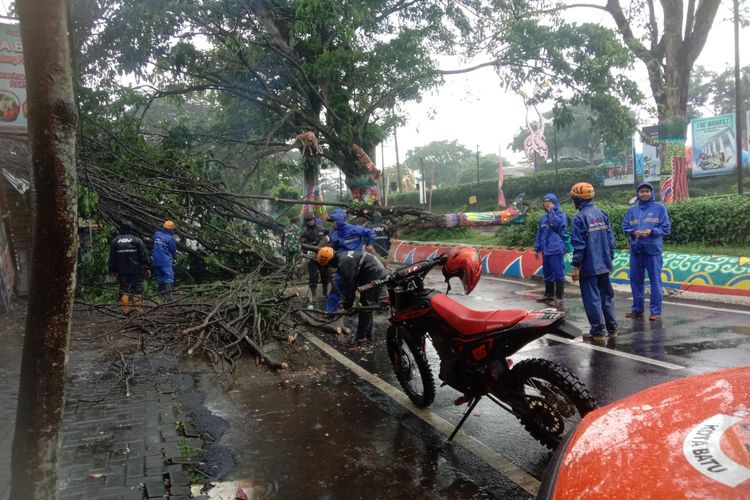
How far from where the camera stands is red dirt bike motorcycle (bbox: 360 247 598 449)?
316 centimetres

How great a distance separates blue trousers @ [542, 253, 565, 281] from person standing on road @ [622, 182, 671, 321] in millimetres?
1482

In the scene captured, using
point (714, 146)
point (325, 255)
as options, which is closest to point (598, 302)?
point (325, 255)

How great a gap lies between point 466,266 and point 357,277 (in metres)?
2.97

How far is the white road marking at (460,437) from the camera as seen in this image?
3.20m

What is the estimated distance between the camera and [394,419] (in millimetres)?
4277

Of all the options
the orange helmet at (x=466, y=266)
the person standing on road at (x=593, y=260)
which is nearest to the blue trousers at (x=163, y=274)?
the person standing on road at (x=593, y=260)

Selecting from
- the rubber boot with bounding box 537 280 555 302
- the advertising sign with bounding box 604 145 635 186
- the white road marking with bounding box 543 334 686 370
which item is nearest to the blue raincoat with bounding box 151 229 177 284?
the rubber boot with bounding box 537 280 555 302

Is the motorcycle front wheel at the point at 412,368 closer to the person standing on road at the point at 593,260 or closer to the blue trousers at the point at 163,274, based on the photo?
the person standing on road at the point at 593,260

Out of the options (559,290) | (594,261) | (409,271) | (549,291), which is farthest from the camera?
(549,291)

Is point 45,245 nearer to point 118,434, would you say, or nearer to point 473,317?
point 118,434

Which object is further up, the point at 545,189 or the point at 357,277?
the point at 545,189

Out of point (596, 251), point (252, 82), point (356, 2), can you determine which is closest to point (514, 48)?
point (356, 2)

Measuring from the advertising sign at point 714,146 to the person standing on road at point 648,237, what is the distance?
22.4 metres

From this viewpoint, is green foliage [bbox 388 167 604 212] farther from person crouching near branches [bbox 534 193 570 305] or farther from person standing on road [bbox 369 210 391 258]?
person crouching near branches [bbox 534 193 570 305]
